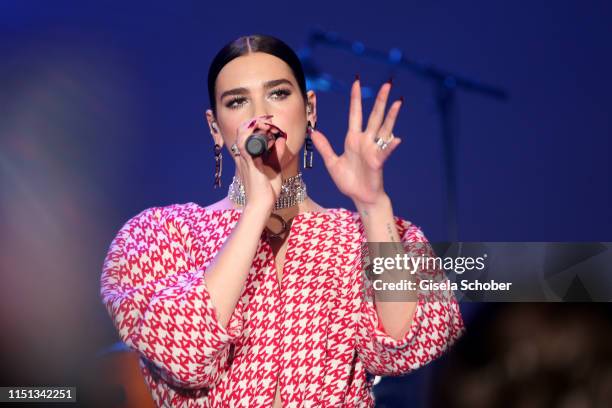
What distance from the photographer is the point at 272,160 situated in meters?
1.25

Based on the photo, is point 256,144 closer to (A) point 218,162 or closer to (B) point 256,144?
(B) point 256,144

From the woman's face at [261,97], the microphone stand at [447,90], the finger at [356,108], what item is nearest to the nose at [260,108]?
the woman's face at [261,97]

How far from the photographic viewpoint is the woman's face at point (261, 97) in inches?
52.5

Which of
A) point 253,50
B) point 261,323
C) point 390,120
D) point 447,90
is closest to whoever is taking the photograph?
point 390,120

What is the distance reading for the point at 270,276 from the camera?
1.30 meters

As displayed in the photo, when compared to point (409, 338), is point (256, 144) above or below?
above

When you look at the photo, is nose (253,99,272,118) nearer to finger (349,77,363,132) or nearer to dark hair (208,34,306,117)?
dark hair (208,34,306,117)

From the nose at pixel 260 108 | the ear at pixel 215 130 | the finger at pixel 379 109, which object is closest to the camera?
the finger at pixel 379 109

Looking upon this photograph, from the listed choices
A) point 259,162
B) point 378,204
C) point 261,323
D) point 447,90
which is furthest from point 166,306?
point 447,90

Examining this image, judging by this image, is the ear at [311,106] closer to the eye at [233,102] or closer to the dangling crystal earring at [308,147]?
the dangling crystal earring at [308,147]

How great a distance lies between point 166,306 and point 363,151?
0.42m

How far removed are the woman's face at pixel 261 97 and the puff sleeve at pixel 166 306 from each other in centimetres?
24

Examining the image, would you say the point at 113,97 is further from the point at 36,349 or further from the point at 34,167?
the point at 36,349

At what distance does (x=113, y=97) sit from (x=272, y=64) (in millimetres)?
725
